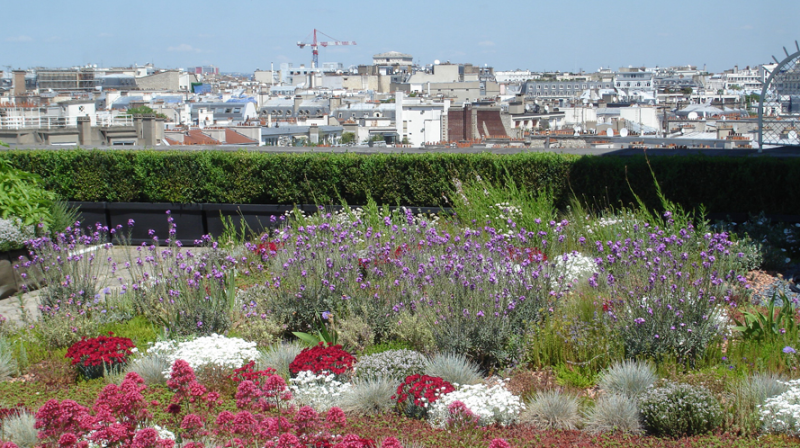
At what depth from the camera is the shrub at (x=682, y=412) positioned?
3.09 meters

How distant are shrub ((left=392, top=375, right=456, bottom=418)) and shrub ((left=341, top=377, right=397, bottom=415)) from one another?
6 cm

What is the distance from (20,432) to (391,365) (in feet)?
5.91

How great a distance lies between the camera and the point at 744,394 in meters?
3.22

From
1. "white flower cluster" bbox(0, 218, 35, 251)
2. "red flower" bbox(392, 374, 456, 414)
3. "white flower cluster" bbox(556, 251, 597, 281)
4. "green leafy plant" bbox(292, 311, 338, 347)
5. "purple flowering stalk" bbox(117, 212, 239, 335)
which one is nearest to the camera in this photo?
"red flower" bbox(392, 374, 456, 414)

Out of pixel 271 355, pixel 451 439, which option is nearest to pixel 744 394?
pixel 451 439

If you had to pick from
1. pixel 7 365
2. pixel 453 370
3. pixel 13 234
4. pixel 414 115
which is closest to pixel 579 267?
pixel 453 370

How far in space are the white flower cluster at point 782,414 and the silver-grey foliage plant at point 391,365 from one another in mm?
1686

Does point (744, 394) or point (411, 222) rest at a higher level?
point (411, 222)

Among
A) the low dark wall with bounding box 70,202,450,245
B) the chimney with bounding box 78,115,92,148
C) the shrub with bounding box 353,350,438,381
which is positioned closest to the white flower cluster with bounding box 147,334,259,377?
the shrub with bounding box 353,350,438,381

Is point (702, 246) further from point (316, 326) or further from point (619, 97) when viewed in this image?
point (619, 97)

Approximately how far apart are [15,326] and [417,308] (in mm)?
3052

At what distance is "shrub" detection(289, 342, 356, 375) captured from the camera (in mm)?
3699

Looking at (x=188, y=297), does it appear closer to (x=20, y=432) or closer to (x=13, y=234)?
(x=20, y=432)

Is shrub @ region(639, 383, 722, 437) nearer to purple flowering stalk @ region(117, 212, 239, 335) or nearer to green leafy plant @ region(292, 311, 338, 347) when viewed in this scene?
green leafy plant @ region(292, 311, 338, 347)
